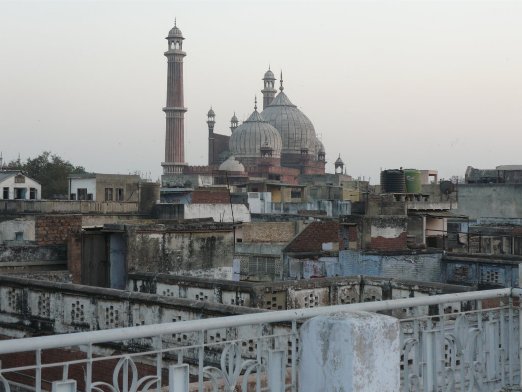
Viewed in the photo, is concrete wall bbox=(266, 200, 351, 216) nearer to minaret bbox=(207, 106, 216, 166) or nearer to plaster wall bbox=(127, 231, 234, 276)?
plaster wall bbox=(127, 231, 234, 276)

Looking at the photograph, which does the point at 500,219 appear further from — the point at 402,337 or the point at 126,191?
the point at 402,337

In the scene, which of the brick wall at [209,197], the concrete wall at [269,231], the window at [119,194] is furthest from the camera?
the window at [119,194]

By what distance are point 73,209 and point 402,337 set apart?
3347cm

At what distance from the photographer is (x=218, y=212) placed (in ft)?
120

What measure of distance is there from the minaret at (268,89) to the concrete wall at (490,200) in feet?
204

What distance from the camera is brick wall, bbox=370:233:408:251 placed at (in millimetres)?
20312

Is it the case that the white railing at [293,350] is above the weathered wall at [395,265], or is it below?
above

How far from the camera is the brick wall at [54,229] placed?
1719 cm

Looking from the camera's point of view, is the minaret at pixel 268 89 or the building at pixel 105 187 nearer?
the building at pixel 105 187

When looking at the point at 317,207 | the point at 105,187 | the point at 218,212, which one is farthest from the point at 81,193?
the point at 317,207

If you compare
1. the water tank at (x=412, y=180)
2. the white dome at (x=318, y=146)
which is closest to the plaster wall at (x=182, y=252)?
the water tank at (x=412, y=180)

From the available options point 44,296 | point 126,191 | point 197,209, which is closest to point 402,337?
point 44,296

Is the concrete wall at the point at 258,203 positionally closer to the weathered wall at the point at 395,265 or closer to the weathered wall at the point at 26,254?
the weathered wall at the point at 395,265

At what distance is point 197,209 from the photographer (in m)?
34.4
